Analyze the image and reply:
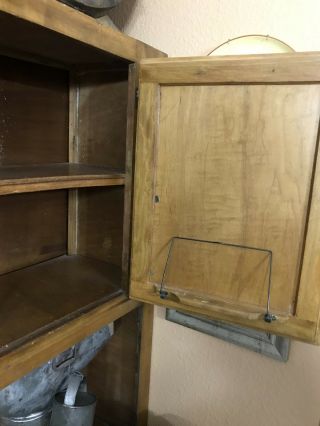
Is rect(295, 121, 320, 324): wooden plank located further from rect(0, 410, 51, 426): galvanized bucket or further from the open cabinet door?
rect(0, 410, 51, 426): galvanized bucket

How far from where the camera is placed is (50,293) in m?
0.96

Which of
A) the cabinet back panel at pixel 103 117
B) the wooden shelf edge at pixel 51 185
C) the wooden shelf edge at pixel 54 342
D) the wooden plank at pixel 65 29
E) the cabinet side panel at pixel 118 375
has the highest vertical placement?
the wooden plank at pixel 65 29

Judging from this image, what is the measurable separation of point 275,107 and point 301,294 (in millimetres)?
361

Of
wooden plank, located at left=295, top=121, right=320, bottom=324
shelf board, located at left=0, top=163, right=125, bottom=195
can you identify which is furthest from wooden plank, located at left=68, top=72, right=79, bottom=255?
wooden plank, located at left=295, top=121, right=320, bottom=324

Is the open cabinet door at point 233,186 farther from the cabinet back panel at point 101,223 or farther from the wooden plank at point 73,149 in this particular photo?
the wooden plank at point 73,149

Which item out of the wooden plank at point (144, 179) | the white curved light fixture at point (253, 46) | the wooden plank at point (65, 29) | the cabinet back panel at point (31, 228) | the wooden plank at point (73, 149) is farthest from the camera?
the wooden plank at point (73, 149)

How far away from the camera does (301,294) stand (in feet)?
2.33

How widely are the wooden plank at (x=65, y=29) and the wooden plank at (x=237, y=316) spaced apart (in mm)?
550

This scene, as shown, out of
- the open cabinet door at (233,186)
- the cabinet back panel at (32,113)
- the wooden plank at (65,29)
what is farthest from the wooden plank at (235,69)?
the cabinet back panel at (32,113)

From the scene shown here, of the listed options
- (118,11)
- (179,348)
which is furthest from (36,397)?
(118,11)

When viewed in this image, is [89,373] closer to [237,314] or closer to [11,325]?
[11,325]

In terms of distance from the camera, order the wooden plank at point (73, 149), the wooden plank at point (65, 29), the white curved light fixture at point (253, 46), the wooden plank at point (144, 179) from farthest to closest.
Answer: the wooden plank at point (73, 149), the white curved light fixture at point (253, 46), the wooden plank at point (144, 179), the wooden plank at point (65, 29)

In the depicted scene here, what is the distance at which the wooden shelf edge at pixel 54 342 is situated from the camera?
0.69 m

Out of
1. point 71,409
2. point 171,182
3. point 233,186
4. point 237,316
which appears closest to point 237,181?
point 233,186
